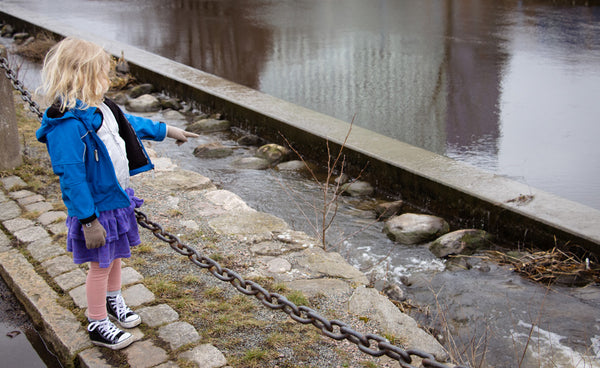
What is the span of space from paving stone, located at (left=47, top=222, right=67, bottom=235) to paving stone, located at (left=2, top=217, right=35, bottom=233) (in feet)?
0.54

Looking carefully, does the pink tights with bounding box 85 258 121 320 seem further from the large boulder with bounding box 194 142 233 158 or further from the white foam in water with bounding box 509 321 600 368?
the large boulder with bounding box 194 142 233 158

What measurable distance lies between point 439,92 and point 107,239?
21.4 feet

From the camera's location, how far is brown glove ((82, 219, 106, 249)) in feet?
9.23

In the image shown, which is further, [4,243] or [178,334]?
[4,243]

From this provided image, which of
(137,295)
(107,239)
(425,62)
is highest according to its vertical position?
(107,239)

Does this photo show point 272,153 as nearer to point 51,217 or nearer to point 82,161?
point 51,217

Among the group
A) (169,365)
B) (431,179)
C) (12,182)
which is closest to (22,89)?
(12,182)

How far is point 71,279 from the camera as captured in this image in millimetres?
3672

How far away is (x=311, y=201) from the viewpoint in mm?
5988

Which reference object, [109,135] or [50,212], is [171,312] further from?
[50,212]

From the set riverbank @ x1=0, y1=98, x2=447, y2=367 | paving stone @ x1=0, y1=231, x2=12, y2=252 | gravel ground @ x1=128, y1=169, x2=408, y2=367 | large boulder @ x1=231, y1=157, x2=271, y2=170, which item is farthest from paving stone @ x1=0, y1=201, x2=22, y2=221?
large boulder @ x1=231, y1=157, x2=271, y2=170

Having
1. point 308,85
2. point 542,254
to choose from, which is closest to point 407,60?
point 308,85

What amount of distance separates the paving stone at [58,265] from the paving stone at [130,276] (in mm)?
329

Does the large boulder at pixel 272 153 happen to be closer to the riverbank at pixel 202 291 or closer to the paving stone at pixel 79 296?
the riverbank at pixel 202 291
